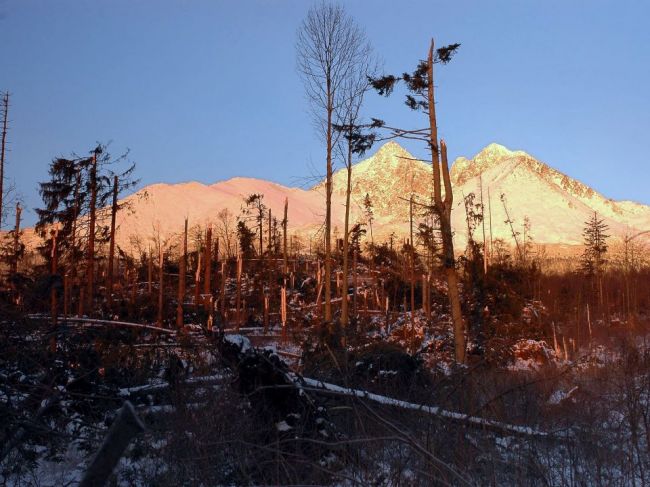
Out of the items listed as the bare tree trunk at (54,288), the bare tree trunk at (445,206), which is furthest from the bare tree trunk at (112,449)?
the bare tree trunk at (445,206)

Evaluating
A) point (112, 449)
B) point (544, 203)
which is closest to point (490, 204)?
point (544, 203)

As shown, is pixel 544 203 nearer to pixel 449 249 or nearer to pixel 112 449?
pixel 449 249

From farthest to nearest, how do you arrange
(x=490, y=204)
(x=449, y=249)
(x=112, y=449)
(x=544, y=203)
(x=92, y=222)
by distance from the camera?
1. (x=544, y=203)
2. (x=490, y=204)
3. (x=92, y=222)
4. (x=449, y=249)
5. (x=112, y=449)

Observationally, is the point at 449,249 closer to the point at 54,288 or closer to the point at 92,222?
the point at 54,288

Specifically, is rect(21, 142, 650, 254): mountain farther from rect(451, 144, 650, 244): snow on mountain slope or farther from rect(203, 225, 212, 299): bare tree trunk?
rect(203, 225, 212, 299): bare tree trunk

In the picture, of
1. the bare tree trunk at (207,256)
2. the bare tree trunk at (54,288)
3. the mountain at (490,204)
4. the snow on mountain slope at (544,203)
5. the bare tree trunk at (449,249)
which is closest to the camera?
the bare tree trunk at (54,288)

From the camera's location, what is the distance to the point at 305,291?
147 feet

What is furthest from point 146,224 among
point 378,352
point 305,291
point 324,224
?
point 378,352

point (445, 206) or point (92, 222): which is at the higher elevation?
point (92, 222)

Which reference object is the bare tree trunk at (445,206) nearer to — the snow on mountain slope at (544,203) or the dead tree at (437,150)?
the dead tree at (437,150)

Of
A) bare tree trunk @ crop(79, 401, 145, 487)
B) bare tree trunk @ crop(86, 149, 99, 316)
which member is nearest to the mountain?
bare tree trunk @ crop(86, 149, 99, 316)

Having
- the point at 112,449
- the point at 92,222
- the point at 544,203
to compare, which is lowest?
the point at 112,449

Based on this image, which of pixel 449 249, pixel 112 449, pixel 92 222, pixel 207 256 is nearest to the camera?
pixel 112 449

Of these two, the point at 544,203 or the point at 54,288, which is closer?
the point at 54,288
